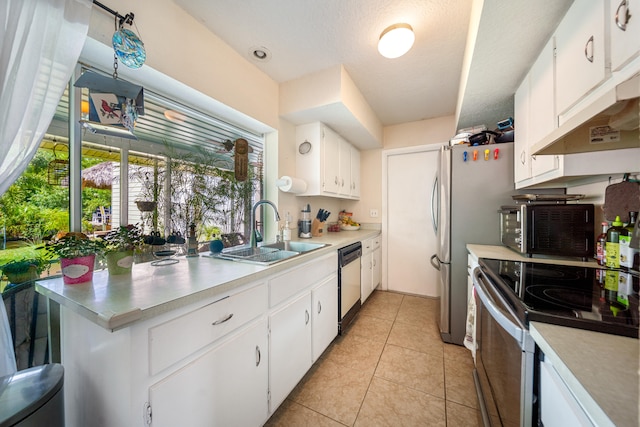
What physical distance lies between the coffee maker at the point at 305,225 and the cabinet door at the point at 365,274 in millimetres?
673

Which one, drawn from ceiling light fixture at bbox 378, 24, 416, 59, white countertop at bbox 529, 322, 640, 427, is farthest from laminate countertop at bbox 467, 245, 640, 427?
ceiling light fixture at bbox 378, 24, 416, 59

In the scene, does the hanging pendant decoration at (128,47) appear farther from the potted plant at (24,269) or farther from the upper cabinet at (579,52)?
the upper cabinet at (579,52)

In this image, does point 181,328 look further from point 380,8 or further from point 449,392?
point 380,8

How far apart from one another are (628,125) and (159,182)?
224 centimetres

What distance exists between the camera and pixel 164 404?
2.46ft

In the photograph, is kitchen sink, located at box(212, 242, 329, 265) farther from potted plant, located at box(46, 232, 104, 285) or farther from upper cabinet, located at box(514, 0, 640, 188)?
upper cabinet, located at box(514, 0, 640, 188)

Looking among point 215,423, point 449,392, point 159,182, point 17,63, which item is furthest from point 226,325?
point 449,392

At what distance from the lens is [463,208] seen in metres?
1.91

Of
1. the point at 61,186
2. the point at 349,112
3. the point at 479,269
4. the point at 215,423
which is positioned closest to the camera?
the point at 215,423

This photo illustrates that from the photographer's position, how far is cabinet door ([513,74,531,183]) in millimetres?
1471

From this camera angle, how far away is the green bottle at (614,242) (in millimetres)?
1080

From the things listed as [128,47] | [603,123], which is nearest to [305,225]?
[128,47]

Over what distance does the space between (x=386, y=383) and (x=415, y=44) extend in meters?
2.48

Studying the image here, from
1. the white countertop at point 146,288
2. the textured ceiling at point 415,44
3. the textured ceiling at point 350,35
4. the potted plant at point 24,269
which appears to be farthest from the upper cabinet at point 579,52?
the potted plant at point 24,269
